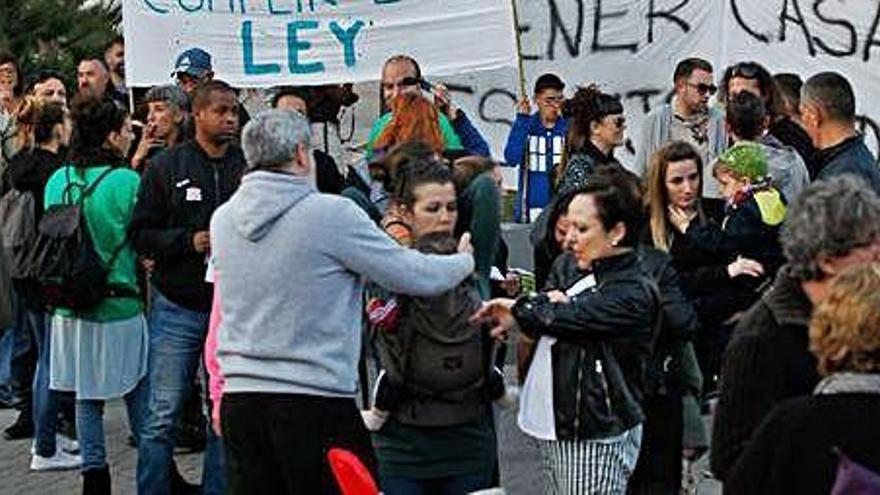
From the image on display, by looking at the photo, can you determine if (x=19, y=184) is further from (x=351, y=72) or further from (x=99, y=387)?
(x=351, y=72)

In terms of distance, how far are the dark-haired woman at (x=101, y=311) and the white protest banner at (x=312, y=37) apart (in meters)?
3.22

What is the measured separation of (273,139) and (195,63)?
4.65 meters

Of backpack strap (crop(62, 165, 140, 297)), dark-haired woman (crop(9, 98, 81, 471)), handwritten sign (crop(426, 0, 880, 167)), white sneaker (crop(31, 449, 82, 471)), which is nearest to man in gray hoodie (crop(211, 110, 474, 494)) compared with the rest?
backpack strap (crop(62, 165, 140, 297))

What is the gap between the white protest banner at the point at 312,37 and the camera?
411 inches

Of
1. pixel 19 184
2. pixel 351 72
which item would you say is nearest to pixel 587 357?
pixel 19 184

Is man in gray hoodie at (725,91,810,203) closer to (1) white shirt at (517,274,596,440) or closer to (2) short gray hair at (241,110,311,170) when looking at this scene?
(1) white shirt at (517,274,596,440)

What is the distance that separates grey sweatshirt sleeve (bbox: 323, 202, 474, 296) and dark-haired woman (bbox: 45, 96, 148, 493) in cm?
245

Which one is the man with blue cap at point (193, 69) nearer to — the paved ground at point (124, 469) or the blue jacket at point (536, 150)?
the paved ground at point (124, 469)

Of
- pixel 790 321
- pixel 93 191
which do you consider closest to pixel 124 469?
pixel 93 191

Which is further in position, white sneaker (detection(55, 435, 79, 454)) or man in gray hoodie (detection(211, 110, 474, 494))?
white sneaker (detection(55, 435, 79, 454))

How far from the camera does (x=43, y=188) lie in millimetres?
8227

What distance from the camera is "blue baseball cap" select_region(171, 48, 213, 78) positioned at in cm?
958

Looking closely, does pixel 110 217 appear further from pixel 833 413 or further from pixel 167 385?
pixel 833 413

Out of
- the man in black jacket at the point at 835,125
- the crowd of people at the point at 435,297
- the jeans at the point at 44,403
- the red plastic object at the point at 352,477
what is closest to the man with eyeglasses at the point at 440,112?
the crowd of people at the point at 435,297
